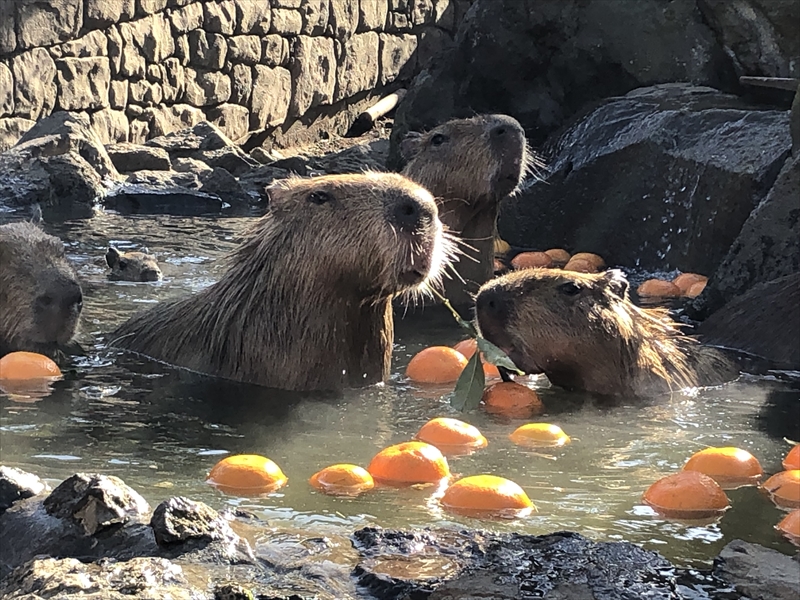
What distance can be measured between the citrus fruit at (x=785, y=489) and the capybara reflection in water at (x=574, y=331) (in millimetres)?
1298

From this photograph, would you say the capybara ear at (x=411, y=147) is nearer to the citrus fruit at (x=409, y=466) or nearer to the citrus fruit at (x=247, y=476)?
the citrus fruit at (x=409, y=466)

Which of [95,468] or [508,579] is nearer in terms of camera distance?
[508,579]

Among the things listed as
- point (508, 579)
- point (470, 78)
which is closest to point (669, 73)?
point (470, 78)

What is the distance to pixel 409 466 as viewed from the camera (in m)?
3.52

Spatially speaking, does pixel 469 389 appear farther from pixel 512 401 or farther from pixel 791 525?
pixel 791 525

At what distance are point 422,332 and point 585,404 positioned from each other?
1525 mm

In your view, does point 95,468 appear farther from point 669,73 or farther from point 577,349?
point 669,73

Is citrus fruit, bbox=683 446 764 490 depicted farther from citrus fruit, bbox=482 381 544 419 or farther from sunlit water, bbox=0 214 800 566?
citrus fruit, bbox=482 381 544 419

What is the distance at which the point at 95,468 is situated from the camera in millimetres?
3645

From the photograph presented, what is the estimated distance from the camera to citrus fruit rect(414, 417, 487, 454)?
12.9 ft

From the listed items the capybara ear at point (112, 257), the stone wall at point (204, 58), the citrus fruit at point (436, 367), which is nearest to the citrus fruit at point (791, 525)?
the citrus fruit at point (436, 367)

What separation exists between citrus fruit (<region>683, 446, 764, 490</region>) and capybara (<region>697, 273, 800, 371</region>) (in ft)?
5.77

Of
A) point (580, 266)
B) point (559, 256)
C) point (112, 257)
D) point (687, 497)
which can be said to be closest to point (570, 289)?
point (687, 497)

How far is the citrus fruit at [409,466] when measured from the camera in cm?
351
